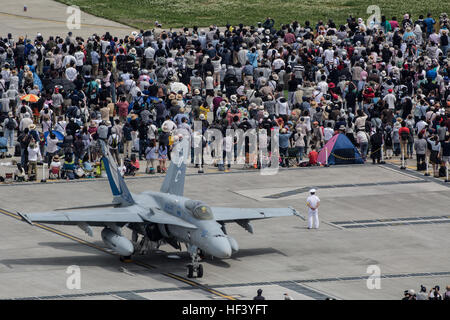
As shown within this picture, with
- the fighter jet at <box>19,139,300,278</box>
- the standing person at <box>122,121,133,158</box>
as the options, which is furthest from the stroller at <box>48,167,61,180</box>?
the fighter jet at <box>19,139,300,278</box>

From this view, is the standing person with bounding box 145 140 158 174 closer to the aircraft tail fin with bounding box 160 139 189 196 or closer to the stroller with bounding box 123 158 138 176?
the stroller with bounding box 123 158 138 176

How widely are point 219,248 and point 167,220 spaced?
7.94ft

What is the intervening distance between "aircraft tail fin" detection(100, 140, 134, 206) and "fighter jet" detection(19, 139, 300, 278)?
4 centimetres

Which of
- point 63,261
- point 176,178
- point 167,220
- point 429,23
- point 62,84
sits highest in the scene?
point 429,23

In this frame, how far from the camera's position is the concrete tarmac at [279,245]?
36.6m

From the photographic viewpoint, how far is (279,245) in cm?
4175

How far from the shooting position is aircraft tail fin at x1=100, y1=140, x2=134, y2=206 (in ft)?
134

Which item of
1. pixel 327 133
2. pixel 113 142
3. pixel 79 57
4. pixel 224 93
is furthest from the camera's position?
pixel 224 93

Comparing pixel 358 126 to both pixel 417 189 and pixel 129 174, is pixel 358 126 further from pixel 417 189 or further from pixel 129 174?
pixel 129 174

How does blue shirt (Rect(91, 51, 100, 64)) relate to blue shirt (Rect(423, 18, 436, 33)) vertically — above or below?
below

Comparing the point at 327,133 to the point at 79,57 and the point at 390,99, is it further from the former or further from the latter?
the point at 79,57

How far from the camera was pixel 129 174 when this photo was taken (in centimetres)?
5122

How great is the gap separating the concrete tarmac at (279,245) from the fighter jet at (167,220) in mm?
782

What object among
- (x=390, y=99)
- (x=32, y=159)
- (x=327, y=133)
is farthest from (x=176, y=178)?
(x=390, y=99)
